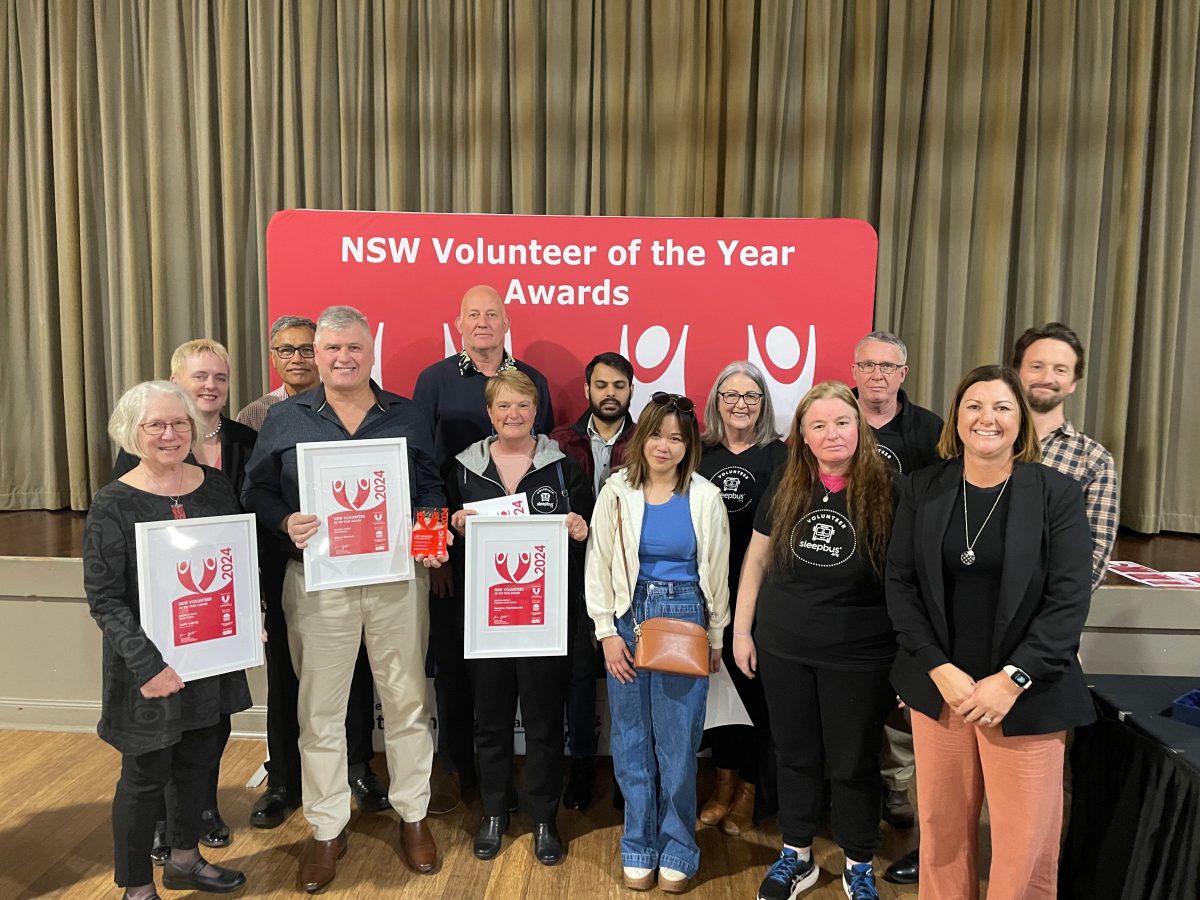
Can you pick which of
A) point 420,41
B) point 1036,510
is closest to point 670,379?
point 1036,510

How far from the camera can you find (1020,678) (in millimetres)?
1812

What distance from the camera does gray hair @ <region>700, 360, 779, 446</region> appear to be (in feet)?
8.12

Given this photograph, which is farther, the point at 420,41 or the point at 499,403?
the point at 420,41

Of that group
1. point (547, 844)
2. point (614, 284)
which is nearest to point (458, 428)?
point (614, 284)

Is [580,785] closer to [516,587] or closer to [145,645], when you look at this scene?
[516,587]

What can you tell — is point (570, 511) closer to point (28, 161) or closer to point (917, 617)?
point (917, 617)

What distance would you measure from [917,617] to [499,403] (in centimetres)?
128

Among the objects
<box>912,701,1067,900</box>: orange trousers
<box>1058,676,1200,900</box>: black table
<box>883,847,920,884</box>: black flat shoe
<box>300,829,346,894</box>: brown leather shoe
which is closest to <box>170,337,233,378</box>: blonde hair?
<box>300,829,346,894</box>: brown leather shoe

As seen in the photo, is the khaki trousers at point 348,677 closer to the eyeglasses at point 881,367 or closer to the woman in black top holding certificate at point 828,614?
the woman in black top holding certificate at point 828,614

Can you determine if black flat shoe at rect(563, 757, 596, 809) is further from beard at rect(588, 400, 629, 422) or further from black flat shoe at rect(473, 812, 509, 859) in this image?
beard at rect(588, 400, 629, 422)

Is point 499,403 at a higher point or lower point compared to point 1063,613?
higher

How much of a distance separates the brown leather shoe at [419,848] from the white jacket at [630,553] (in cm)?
87

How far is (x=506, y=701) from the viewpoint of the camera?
8.22ft

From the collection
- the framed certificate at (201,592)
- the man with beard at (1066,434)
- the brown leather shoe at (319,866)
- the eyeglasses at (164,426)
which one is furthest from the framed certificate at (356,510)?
the man with beard at (1066,434)
